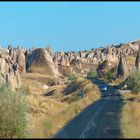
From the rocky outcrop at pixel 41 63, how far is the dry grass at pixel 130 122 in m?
103

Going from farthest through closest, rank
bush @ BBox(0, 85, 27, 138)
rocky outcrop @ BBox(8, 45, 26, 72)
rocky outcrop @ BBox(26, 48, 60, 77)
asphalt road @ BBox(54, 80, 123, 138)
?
rocky outcrop @ BBox(8, 45, 26, 72), rocky outcrop @ BBox(26, 48, 60, 77), asphalt road @ BBox(54, 80, 123, 138), bush @ BBox(0, 85, 27, 138)

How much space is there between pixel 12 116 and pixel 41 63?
138 meters

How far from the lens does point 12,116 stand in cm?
3703

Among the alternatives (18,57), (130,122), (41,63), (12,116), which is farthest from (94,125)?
(18,57)

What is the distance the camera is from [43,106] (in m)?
61.6

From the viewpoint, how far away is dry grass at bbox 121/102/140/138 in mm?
43878

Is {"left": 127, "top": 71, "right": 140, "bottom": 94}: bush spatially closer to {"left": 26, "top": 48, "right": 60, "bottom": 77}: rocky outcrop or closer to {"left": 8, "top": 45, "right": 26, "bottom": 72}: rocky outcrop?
{"left": 26, "top": 48, "right": 60, "bottom": 77}: rocky outcrop

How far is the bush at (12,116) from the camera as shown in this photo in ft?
121

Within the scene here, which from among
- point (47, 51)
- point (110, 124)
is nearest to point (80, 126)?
point (110, 124)

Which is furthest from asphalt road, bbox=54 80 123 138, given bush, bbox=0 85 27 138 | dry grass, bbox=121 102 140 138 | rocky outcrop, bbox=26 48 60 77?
rocky outcrop, bbox=26 48 60 77

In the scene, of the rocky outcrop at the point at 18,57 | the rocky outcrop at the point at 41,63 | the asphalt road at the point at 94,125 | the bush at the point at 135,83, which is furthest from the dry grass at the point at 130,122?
the rocky outcrop at the point at 18,57

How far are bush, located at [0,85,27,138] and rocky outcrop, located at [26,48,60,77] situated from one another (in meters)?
131

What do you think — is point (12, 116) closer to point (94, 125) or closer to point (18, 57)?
point (94, 125)

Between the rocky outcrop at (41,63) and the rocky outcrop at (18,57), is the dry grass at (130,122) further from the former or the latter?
the rocky outcrop at (18,57)
